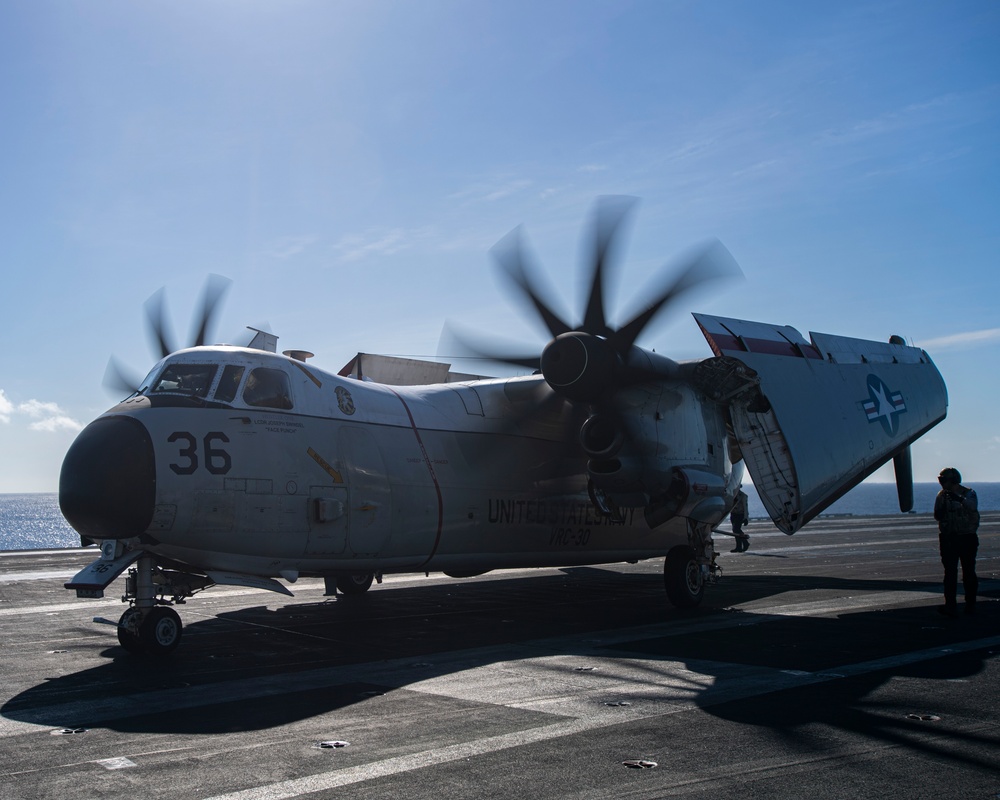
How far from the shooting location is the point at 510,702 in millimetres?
8438

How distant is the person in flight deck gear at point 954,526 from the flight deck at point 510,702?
68 centimetres

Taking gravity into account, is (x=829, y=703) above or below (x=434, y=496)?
below

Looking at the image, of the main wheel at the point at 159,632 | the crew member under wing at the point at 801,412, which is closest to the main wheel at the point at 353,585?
the main wheel at the point at 159,632

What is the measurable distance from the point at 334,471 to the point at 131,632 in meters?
3.46

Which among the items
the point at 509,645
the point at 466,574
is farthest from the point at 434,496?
the point at 509,645

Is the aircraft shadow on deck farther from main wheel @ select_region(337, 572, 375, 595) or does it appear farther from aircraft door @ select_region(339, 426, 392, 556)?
aircraft door @ select_region(339, 426, 392, 556)

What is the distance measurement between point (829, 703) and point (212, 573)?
25.3 feet

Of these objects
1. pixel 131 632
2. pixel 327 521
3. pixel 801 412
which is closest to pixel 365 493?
pixel 327 521

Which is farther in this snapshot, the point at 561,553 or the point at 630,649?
the point at 561,553

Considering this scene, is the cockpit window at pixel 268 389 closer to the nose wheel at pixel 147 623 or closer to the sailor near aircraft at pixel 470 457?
the sailor near aircraft at pixel 470 457

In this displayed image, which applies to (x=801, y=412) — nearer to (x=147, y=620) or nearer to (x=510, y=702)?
(x=510, y=702)

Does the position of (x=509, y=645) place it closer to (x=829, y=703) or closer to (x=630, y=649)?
(x=630, y=649)

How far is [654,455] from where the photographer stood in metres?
16.2

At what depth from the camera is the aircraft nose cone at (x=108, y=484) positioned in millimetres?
10477
